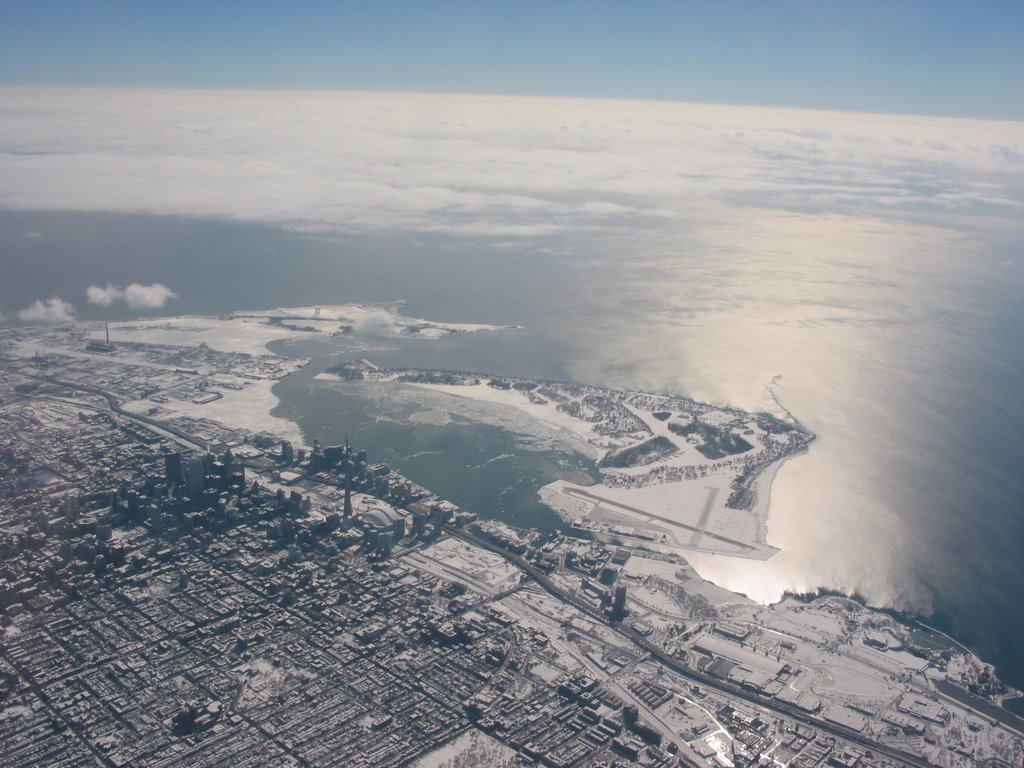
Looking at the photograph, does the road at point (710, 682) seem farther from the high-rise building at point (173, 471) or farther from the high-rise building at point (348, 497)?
the high-rise building at point (173, 471)

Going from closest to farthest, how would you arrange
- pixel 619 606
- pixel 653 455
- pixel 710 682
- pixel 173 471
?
pixel 710 682 → pixel 619 606 → pixel 173 471 → pixel 653 455

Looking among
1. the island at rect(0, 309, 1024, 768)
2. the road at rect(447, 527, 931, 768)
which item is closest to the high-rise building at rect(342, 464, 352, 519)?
the island at rect(0, 309, 1024, 768)

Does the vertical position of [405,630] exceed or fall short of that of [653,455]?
it falls short

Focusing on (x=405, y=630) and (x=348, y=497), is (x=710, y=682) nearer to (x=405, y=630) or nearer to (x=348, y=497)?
(x=405, y=630)

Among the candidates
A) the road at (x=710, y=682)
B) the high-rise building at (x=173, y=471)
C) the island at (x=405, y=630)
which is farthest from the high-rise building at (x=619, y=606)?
the high-rise building at (x=173, y=471)

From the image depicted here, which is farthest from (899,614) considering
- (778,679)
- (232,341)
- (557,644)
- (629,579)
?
(232,341)

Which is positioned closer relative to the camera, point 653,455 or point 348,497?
point 348,497

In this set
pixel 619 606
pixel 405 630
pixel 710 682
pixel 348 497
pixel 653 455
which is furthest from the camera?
pixel 653 455

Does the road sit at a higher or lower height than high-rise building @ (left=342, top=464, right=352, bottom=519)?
lower

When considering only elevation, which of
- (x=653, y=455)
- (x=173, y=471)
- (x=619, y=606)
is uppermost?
(x=173, y=471)

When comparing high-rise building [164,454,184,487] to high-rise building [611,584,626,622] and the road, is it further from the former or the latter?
high-rise building [611,584,626,622]

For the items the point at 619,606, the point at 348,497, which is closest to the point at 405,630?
the point at 619,606

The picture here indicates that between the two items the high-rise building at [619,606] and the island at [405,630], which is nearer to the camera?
the island at [405,630]
